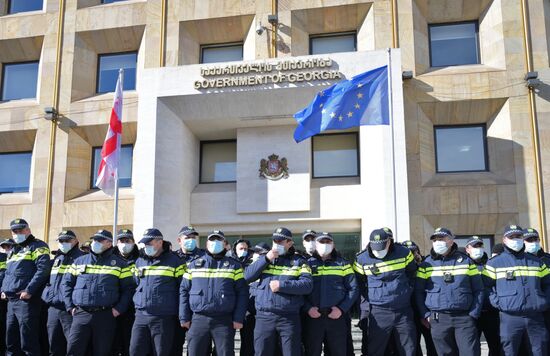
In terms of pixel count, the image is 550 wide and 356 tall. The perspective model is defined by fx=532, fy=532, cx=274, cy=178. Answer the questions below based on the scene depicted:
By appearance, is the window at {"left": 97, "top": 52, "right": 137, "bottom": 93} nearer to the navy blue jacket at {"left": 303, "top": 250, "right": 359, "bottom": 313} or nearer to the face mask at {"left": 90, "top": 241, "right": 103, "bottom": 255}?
the face mask at {"left": 90, "top": 241, "right": 103, "bottom": 255}

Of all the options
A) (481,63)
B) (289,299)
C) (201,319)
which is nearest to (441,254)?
(289,299)

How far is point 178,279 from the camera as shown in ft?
22.4

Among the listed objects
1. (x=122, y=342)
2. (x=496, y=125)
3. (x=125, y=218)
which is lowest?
(x=122, y=342)

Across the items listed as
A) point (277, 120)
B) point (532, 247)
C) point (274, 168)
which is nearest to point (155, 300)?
point (532, 247)

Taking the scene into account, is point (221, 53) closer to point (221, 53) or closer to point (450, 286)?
point (221, 53)

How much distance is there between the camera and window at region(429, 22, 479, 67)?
611 inches

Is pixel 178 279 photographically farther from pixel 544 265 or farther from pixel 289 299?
pixel 544 265

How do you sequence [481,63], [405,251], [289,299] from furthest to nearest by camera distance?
[481,63] → [405,251] → [289,299]

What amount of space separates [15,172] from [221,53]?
25.7ft

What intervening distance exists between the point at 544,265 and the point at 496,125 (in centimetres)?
896

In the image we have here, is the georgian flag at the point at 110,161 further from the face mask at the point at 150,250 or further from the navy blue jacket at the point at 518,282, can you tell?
the navy blue jacket at the point at 518,282

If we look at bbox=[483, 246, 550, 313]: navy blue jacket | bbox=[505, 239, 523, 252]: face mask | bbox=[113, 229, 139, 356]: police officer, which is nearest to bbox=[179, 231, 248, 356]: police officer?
bbox=[113, 229, 139, 356]: police officer

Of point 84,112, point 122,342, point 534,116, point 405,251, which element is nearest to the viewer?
point 405,251

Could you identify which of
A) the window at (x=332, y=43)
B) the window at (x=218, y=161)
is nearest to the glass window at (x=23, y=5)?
the window at (x=218, y=161)
